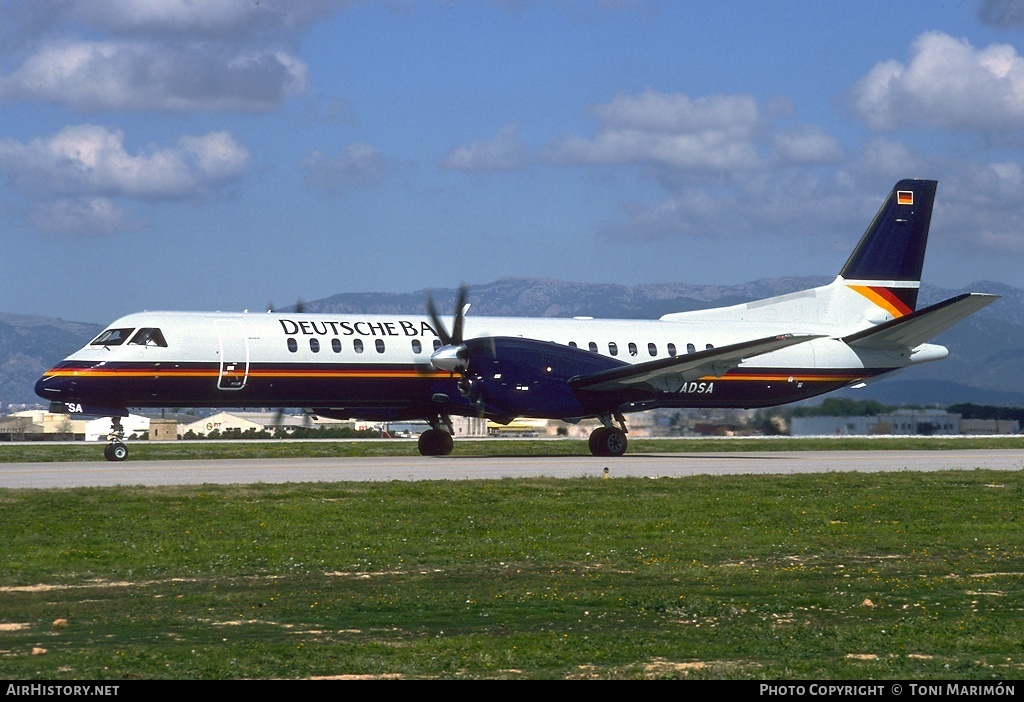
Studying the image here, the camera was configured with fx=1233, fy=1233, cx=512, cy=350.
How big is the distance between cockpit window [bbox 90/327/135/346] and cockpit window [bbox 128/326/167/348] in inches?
10.7

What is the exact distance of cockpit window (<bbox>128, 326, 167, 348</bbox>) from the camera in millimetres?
35438

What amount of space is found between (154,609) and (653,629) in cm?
569

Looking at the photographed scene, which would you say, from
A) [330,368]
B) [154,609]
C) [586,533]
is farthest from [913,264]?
[154,609]

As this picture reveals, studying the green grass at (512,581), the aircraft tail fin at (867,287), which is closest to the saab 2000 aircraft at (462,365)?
the aircraft tail fin at (867,287)

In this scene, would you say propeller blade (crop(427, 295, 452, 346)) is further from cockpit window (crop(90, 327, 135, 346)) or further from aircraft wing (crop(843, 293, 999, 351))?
aircraft wing (crop(843, 293, 999, 351))

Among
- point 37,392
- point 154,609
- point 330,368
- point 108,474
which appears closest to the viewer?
point 154,609

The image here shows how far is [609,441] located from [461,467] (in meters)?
7.24

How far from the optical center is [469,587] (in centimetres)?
1588

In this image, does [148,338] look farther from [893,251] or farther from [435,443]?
[893,251]

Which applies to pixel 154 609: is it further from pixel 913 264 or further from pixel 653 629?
pixel 913 264

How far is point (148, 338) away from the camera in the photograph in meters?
35.6

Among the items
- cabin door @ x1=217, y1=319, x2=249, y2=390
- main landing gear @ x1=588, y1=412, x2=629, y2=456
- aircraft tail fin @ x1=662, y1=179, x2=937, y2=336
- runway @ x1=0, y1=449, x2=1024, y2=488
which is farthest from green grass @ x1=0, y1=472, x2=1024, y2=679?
aircraft tail fin @ x1=662, y1=179, x2=937, y2=336

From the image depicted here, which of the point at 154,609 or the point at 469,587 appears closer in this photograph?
the point at 154,609
